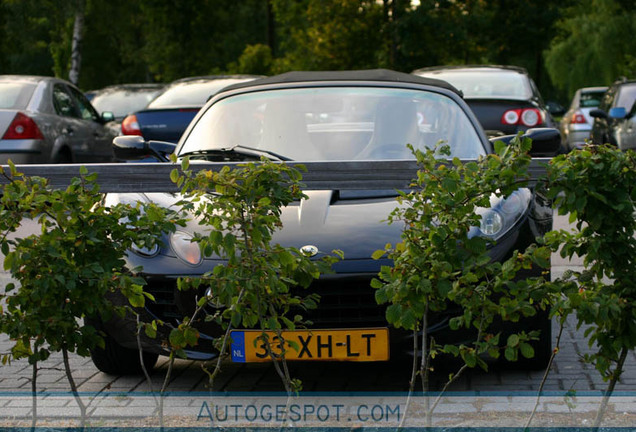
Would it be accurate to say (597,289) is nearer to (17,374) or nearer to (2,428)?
(2,428)

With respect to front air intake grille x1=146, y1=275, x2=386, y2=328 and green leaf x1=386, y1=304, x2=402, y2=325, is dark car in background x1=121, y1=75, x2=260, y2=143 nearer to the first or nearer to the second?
front air intake grille x1=146, y1=275, x2=386, y2=328

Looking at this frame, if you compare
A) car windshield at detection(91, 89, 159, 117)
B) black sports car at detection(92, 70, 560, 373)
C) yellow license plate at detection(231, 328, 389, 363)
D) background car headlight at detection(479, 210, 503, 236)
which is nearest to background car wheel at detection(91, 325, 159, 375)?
black sports car at detection(92, 70, 560, 373)

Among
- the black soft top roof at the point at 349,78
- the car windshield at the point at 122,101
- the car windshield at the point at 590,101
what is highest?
the black soft top roof at the point at 349,78

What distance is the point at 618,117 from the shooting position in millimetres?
15656

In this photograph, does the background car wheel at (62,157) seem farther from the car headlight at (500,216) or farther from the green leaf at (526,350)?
the green leaf at (526,350)

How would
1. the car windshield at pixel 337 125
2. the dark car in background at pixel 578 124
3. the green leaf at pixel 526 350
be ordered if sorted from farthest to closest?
the dark car in background at pixel 578 124 → the car windshield at pixel 337 125 → the green leaf at pixel 526 350

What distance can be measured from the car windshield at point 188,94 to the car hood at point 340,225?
26.9 feet

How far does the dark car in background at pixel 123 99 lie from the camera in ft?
61.5

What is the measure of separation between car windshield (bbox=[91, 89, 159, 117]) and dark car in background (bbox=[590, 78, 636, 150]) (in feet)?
25.0

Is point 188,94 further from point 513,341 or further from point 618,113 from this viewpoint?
point 513,341

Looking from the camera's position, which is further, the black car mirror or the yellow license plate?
the black car mirror

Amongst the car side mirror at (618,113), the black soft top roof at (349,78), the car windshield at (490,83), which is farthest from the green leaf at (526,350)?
the car side mirror at (618,113)

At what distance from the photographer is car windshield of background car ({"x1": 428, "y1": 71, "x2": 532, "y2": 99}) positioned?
1250 centimetres

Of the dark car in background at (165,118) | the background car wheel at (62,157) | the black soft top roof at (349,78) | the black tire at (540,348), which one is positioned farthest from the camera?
the dark car in background at (165,118)
